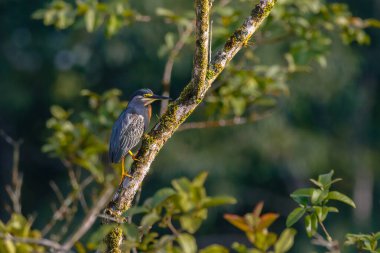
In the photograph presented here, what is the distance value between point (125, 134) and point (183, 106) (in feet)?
8.00

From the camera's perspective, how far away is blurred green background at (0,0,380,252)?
17.1 m

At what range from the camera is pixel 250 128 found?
1722cm

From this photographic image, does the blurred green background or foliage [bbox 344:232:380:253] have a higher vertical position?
foliage [bbox 344:232:380:253]

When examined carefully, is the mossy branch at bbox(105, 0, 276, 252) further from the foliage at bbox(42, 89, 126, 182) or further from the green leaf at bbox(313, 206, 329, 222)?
the foliage at bbox(42, 89, 126, 182)

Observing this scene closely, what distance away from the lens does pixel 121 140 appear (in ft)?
22.5

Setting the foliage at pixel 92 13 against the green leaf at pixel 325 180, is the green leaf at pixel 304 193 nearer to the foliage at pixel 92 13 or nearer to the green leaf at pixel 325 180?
the green leaf at pixel 325 180

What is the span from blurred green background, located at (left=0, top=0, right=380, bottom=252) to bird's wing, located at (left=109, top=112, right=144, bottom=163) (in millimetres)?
9095

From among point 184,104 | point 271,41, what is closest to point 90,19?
point 271,41

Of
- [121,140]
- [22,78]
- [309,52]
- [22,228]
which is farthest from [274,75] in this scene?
[22,78]

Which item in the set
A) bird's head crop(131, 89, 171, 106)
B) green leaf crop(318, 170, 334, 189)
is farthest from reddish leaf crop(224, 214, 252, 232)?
bird's head crop(131, 89, 171, 106)

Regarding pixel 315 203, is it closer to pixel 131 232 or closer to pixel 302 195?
pixel 302 195

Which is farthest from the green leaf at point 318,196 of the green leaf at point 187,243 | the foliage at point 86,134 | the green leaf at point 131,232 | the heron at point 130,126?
the foliage at point 86,134

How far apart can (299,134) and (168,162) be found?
317 cm

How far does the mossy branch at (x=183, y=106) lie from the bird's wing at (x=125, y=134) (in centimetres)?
235
